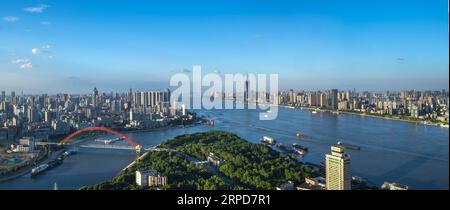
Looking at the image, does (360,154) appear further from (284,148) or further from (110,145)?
(110,145)

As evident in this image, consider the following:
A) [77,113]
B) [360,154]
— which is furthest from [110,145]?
[360,154]

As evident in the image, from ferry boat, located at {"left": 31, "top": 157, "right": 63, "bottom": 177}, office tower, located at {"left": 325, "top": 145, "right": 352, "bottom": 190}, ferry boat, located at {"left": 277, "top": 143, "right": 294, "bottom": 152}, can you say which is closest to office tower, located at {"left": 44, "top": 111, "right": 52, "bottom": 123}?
ferry boat, located at {"left": 31, "top": 157, "right": 63, "bottom": 177}

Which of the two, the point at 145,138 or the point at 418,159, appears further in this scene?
the point at 145,138

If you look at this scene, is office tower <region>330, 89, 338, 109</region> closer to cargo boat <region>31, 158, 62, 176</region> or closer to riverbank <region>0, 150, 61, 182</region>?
riverbank <region>0, 150, 61, 182</region>

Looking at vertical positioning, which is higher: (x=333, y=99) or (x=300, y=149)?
(x=333, y=99)
